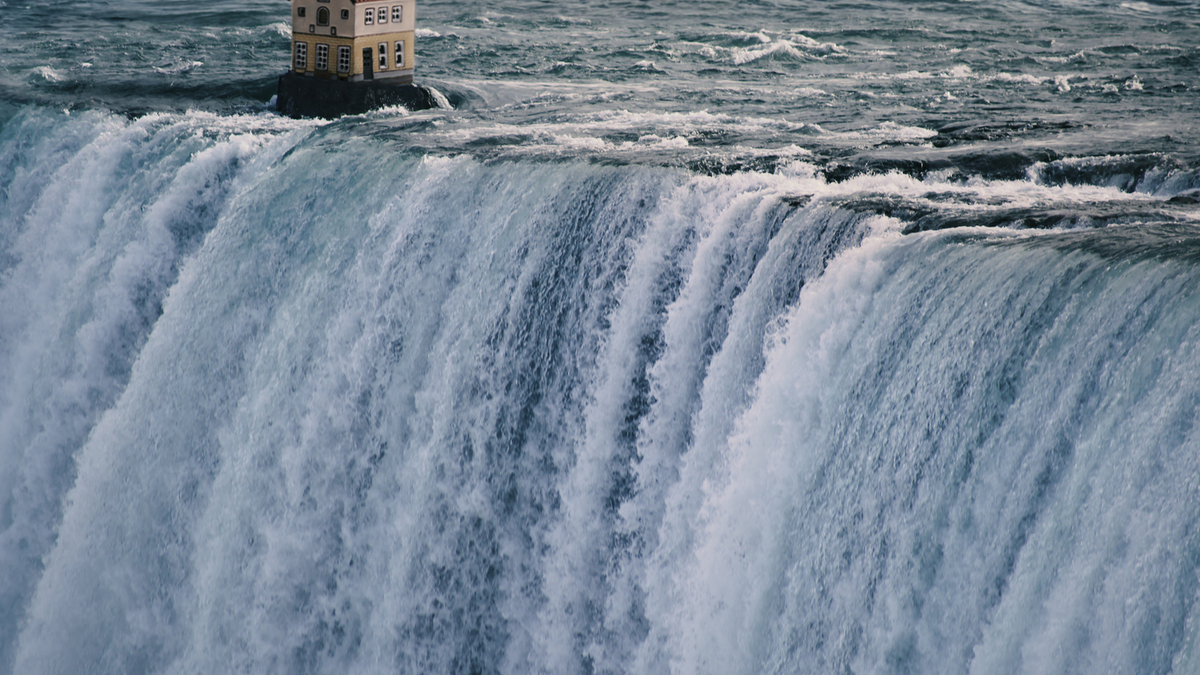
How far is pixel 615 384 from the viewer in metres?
9.70

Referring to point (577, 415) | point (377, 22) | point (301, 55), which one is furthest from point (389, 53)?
point (577, 415)

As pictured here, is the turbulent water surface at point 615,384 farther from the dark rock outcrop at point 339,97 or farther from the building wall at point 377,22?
the building wall at point 377,22

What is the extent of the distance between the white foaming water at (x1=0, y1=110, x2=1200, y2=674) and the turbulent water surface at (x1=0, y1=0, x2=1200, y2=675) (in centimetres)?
3

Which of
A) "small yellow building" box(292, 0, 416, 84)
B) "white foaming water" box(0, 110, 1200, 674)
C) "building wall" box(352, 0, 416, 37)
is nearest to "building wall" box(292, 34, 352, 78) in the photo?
"small yellow building" box(292, 0, 416, 84)

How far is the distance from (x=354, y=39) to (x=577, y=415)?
1024cm

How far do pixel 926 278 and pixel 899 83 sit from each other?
1052cm

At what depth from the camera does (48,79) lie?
20.1 meters

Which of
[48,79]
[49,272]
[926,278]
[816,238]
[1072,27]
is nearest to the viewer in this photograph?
[926,278]

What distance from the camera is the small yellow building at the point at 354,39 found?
59.3 feet

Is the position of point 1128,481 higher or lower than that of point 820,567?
higher

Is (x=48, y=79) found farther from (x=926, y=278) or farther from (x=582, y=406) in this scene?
(x=926, y=278)

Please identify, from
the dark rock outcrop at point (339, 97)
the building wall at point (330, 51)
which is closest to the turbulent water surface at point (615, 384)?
the dark rock outcrop at point (339, 97)

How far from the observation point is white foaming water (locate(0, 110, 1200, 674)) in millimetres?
6891

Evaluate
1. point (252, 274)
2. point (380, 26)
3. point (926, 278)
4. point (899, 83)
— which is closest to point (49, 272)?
point (252, 274)
